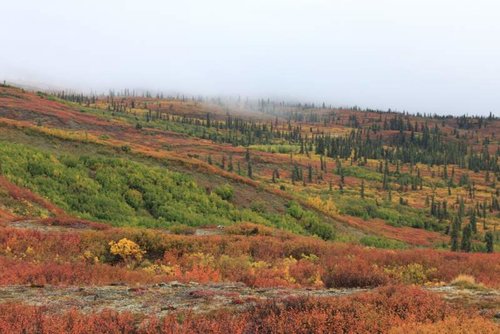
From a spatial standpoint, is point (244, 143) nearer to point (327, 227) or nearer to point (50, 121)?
point (50, 121)

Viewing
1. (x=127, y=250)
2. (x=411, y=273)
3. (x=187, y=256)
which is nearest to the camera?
(x=411, y=273)

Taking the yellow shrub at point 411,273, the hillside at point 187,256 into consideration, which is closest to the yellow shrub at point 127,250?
the hillside at point 187,256

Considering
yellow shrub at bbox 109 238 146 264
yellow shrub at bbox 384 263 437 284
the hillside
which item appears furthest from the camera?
yellow shrub at bbox 109 238 146 264

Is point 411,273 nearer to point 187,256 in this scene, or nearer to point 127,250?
point 187,256

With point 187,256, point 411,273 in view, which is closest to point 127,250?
point 187,256

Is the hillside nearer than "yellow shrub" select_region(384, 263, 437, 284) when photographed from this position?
Yes

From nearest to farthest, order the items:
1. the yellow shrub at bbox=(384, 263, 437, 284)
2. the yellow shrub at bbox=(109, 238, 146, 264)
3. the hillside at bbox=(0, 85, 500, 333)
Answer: the hillside at bbox=(0, 85, 500, 333), the yellow shrub at bbox=(384, 263, 437, 284), the yellow shrub at bbox=(109, 238, 146, 264)

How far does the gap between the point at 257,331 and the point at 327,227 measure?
28237 millimetres

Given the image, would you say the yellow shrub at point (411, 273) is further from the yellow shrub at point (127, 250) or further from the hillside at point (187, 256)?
the yellow shrub at point (127, 250)

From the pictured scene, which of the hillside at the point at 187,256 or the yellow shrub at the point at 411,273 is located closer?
the hillside at the point at 187,256

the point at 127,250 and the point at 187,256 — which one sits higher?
the point at 127,250

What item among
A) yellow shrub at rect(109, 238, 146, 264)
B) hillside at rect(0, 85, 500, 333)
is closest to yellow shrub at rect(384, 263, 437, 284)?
hillside at rect(0, 85, 500, 333)

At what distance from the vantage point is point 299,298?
9.09 meters

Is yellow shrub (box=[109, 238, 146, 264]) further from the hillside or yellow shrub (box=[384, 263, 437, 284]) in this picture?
yellow shrub (box=[384, 263, 437, 284])
